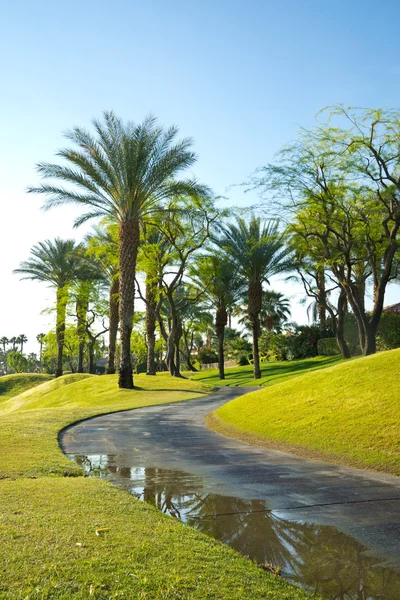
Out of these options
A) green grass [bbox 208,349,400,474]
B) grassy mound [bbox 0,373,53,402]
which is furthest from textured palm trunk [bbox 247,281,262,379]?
grassy mound [bbox 0,373,53,402]

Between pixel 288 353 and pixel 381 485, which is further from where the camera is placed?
pixel 288 353

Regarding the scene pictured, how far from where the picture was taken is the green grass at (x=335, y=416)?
9.32 m

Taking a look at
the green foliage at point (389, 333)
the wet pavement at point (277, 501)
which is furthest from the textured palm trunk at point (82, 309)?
the wet pavement at point (277, 501)

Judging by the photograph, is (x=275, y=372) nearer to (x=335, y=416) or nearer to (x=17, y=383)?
(x=17, y=383)

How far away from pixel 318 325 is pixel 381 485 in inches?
1600

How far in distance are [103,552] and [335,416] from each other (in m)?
8.08

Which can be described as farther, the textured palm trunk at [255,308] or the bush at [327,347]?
the bush at [327,347]

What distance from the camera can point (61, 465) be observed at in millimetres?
8320

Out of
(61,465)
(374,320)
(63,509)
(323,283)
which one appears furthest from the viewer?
(323,283)

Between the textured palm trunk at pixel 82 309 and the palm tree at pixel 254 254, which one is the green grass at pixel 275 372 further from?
the textured palm trunk at pixel 82 309

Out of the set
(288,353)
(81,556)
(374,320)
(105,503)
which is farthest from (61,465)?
(288,353)

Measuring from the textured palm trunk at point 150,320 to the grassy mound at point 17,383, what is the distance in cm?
1488

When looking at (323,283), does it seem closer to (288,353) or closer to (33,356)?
(288,353)

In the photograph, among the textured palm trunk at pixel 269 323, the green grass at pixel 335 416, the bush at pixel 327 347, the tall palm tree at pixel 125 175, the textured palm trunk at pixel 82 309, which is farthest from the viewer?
the textured palm trunk at pixel 269 323
